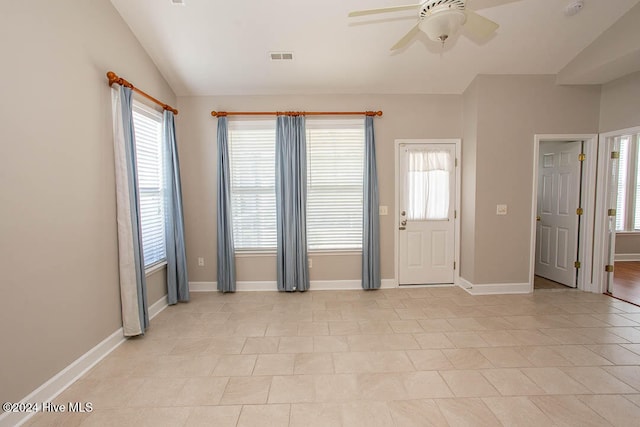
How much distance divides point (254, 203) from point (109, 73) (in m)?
2.22

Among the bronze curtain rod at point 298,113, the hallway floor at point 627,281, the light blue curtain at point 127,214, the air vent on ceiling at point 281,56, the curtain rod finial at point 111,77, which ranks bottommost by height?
the hallway floor at point 627,281

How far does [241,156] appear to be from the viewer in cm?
422

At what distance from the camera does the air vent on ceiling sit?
11.4 ft

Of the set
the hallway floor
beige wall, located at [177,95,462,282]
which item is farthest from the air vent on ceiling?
the hallway floor

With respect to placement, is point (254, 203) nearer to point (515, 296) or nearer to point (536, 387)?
point (536, 387)

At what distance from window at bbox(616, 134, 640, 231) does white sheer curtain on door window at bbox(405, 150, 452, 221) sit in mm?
4287

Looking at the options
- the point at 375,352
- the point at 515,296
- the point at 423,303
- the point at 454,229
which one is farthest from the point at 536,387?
the point at 454,229

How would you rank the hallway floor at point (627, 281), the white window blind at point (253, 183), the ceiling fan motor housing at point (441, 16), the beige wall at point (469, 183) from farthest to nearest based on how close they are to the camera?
the white window blind at point (253, 183)
the beige wall at point (469, 183)
the hallway floor at point (627, 281)
the ceiling fan motor housing at point (441, 16)

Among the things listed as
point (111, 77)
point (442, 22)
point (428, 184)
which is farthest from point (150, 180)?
point (428, 184)

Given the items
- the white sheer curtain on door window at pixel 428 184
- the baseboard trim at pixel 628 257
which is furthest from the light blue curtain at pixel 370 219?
the baseboard trim at pixel 628 257

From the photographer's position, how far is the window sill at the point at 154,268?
11.1 feet

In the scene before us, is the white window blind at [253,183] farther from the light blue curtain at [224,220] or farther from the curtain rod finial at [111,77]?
the curtain rod finial at [111,77]

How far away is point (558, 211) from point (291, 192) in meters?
4.12

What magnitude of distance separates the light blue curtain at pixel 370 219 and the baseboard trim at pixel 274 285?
17cm
